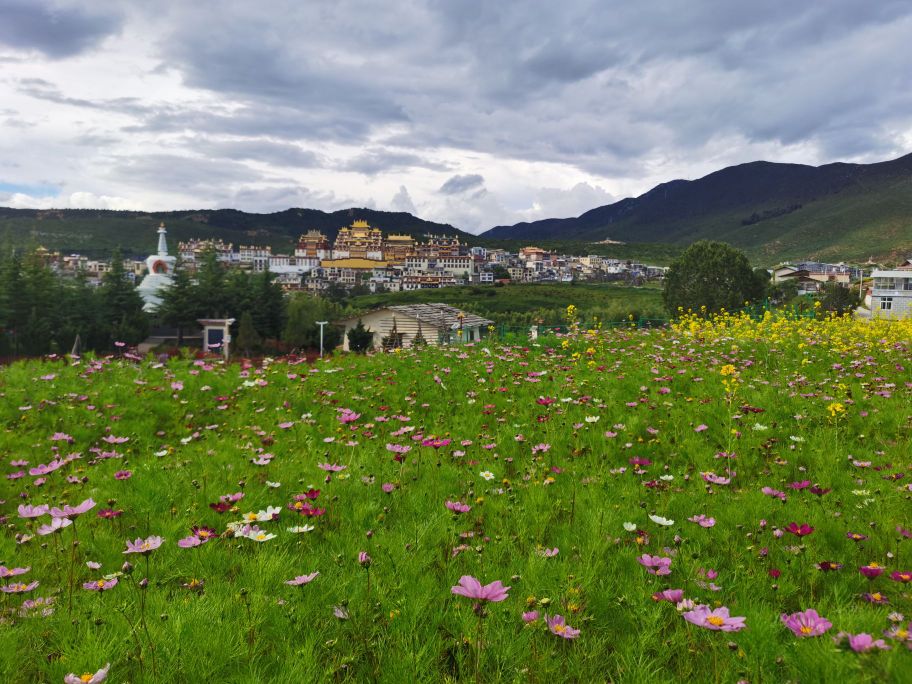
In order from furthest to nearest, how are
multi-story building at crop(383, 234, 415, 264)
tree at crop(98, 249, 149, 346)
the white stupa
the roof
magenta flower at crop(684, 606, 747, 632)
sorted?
multi-story building at crop(383, 234, 415, 264) < the white stupa < tree at crop(98, 249, 149, 346) < the roof < magenta flower at crop(684, 606, 747, 632)

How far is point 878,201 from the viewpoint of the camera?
Result: 152 meters

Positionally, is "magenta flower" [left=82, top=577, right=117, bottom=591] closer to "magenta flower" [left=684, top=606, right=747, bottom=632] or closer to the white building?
"magenta flower" [left=684, top=606, right=747, bottom=632]

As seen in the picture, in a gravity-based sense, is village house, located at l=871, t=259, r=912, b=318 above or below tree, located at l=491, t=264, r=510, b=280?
below

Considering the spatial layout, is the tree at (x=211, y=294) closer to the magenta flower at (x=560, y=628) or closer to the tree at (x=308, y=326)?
the tree at (x=308, y=326)

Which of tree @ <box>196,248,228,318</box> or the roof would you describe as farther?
tree @ <box>196,248,228,318</box>

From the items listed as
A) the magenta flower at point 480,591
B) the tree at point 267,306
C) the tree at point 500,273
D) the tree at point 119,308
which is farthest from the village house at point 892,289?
the tree at point 500,273

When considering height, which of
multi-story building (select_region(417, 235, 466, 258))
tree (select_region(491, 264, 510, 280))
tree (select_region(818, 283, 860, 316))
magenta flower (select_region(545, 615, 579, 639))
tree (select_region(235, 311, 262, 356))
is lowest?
tree (select_region(235, 311, 262, 356))

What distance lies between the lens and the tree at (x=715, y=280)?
5466 cm

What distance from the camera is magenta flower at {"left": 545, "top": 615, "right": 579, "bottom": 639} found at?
1617 millimetres

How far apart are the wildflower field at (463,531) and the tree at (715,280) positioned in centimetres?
5291

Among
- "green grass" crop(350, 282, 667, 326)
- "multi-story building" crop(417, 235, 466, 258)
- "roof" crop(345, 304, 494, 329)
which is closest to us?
"roof" crop(345, 304, 494, 329)

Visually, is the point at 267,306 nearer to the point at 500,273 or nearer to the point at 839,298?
the point at 839,298

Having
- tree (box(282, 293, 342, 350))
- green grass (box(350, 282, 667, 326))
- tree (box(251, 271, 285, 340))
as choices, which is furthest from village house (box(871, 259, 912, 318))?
tree (box(251, 271, 285, 340))

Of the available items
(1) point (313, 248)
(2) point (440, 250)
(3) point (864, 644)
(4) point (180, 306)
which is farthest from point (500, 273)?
(3) point (864, 644)
